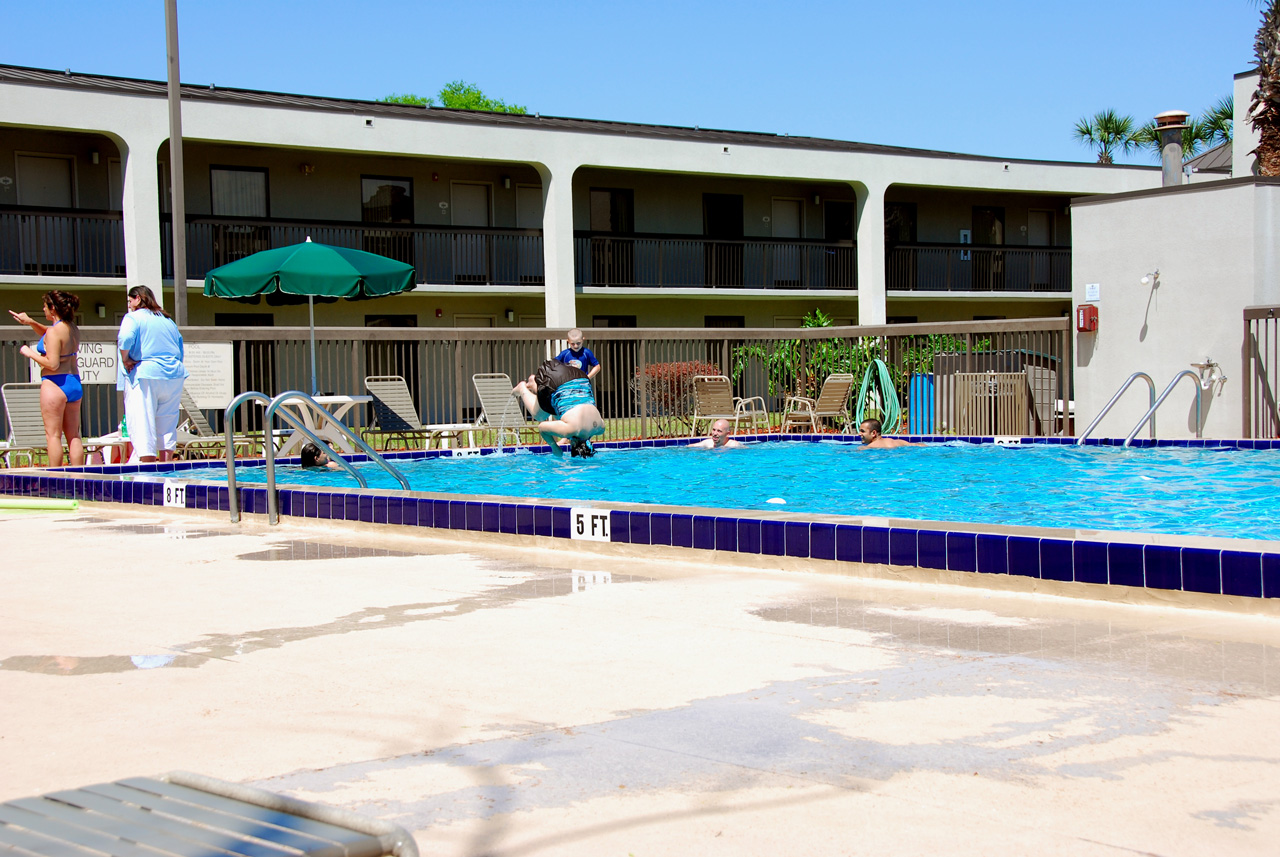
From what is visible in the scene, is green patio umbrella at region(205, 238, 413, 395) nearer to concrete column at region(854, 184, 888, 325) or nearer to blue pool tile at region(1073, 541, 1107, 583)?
blue pool tile at region(1073, 541, 1107, 583)

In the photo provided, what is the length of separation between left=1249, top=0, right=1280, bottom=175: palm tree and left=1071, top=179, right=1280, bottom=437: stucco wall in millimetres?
7840

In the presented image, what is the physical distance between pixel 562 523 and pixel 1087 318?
9.88 meters

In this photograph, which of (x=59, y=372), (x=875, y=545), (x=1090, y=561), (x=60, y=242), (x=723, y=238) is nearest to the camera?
(x=1090, y=561)

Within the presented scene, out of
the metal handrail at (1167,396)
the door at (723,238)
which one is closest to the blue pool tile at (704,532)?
the metal handrail at (1167,396)

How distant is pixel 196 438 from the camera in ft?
45.9

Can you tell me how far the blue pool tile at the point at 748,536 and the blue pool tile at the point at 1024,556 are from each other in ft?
4.25

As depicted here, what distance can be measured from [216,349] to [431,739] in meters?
12.3

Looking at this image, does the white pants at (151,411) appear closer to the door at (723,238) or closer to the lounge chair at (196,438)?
the lounge chair at (196,438)

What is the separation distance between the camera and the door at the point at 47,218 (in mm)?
21109

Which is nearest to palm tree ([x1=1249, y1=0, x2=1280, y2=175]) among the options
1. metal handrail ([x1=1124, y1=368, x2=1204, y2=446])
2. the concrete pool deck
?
metal handrail ([x1=1124, y1=368, x2=1204, y2=446])

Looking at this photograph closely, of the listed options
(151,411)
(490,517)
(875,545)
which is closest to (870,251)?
(151,411)

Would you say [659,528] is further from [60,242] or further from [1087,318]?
[60,242]

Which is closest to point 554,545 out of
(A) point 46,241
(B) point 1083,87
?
(A) point 46,241

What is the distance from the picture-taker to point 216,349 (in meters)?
14.5
